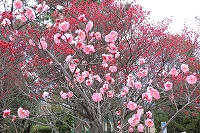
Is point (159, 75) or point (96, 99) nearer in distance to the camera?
point (96, 99)

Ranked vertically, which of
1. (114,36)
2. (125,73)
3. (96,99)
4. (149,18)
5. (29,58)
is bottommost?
(96,99)

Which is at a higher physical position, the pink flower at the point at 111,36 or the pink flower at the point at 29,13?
the pink flower at the point at 29,13

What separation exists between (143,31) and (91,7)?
1694mm

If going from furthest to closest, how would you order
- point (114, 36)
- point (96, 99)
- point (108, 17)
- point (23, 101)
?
point (23, 101), point (108, 17), point (96, 99), point (114, 36)

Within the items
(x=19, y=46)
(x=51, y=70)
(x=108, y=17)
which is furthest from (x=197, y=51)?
(x=19, y=46)

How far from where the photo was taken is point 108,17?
8.06m

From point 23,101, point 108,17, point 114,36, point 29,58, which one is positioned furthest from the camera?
point 23,101

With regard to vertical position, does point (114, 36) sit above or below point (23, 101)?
below

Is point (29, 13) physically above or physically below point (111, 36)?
above

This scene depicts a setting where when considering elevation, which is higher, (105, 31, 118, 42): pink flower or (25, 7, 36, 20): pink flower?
(25, 7, 36, 20): pink flower

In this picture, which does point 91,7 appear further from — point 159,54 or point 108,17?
point 159,54

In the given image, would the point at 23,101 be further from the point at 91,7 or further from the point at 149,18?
the point at 149,18

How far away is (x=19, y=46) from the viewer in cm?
658

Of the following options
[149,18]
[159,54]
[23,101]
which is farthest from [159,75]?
[23,101]
